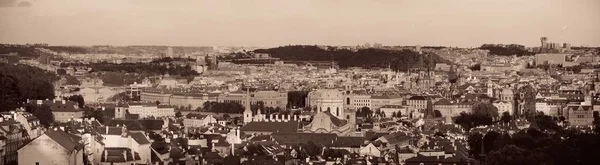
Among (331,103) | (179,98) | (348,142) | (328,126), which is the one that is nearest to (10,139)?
(348,142)

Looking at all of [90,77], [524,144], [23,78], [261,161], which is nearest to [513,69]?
[90,77]

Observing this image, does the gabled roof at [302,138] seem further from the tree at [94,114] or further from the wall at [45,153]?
the wall at [45,153]

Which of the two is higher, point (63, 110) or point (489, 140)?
point (63, 110)

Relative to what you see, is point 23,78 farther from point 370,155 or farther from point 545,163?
point 545,163

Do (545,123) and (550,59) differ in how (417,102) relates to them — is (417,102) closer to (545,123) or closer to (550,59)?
(545,123)

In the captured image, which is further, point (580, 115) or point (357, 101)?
point (357, 101)

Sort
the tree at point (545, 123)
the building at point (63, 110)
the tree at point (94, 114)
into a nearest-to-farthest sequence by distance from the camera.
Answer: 1. the building at point (63, 110)
2. the tree at point (94, 114)
3. the tree at point (545, 123)

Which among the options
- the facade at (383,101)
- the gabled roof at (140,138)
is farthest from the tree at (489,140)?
the facade at (383,101)

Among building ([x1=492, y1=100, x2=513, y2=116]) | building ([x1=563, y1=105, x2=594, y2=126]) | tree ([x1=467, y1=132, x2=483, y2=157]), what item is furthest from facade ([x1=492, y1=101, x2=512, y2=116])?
tree ([x1=467, y1=132, x2=483, y2=157])
